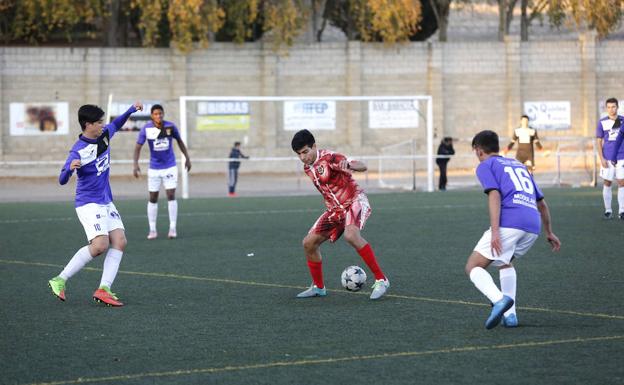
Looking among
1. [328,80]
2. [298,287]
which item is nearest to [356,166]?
[298,287]

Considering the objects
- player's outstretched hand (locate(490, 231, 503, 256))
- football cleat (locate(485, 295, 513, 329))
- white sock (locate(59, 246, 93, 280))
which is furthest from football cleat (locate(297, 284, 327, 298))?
player's outstretched hand (locate(490, 231, 503, 256))

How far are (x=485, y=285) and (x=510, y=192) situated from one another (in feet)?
2.35

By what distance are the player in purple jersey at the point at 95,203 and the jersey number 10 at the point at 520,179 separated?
12.8 ft

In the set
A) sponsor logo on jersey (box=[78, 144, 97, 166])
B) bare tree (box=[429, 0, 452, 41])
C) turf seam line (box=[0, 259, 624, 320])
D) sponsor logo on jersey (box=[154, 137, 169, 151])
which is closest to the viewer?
turf seam line (box=[0, 259, 624, 320])

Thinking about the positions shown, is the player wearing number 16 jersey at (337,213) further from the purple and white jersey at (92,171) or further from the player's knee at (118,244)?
the purple and white jersey at (92,171)

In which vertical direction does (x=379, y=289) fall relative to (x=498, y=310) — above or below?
below

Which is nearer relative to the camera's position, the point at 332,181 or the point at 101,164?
the point at 332,181

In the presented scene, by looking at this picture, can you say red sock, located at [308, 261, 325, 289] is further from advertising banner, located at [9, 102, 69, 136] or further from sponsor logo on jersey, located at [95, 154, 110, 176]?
advertising banner, located at [9, 102, 69, 136]

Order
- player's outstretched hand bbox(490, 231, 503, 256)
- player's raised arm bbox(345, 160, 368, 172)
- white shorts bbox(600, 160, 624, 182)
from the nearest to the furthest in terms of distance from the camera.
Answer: player's outstretched hand bbox(490, 231, 503, 256) < player's raised arm bbox(345, 160, 368, 172) < white shorts bbox(600, 160, 624, 182)

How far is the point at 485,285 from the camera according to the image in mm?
8414

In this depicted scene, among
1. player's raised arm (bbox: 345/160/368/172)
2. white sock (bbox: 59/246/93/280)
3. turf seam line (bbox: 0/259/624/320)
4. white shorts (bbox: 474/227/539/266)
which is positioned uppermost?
player's raised arm (bbox: 345/160/368/172)

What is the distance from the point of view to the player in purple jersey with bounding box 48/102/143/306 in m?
10.3

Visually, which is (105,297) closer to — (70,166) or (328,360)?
(70,166)

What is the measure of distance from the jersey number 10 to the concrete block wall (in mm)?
30841
